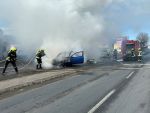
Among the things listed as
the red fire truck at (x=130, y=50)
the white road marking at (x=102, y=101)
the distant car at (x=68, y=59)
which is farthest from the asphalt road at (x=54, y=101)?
the red fire truck at (x=130, y=50)

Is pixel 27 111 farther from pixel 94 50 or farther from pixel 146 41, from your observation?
pixel 146 41

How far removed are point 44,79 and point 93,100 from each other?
8.23 metres

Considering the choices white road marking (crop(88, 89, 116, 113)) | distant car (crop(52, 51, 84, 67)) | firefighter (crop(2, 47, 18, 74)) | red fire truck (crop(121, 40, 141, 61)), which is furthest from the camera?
red fire truck (crop(121, 40, 141, 61))

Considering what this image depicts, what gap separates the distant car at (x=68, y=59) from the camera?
3250 cm

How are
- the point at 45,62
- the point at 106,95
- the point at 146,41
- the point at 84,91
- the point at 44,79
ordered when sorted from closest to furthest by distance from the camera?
1. the point at 106,95
2. the point at 84,91
3. the point at 44,79
4. the point at 45,62
5. the point at 146,41

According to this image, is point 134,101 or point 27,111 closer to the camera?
point 27,111

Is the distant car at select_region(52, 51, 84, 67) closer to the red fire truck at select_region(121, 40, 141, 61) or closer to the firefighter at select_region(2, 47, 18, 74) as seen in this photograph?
the firefighter at select_region(2, 47, 18, 74)

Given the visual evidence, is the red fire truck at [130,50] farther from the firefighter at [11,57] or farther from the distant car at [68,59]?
the firefighter at [11,57]

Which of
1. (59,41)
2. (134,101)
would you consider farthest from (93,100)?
(59,41)

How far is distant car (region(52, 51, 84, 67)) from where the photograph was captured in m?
32.5

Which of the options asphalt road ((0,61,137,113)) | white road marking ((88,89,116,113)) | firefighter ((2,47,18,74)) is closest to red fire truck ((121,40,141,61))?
firefighter ((2,47,18,74))

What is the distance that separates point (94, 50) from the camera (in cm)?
4181

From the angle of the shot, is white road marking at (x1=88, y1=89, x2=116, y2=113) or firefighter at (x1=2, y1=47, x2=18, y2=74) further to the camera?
firefighter at (x1=2, y1=47, x2=18, y2=74)

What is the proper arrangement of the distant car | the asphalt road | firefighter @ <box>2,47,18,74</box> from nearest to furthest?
the asphalt road → firefighter @ <box>2,47,18,74</box> → the distant car
